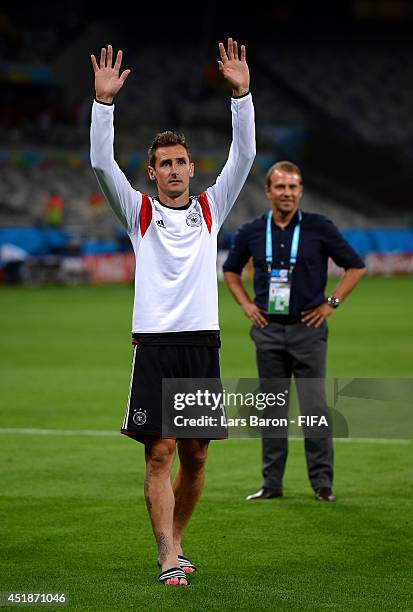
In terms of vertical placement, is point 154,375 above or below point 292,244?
below

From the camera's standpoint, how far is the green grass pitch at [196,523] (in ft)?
20.6

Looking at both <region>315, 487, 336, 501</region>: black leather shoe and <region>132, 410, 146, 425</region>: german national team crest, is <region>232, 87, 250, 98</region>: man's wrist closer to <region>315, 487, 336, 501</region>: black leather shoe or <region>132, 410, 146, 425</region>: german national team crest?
<region>132, 410, 146, 425</region>: german national team crest

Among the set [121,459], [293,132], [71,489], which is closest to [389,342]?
[121,459]

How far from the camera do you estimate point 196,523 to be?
8.06 metres

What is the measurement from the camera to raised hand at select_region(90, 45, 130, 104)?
634cm

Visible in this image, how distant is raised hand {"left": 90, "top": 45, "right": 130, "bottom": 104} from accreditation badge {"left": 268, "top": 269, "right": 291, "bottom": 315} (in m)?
2.96

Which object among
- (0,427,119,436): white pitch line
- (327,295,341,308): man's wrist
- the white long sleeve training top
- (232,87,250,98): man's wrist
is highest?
(232,87,250,98): man's wrist

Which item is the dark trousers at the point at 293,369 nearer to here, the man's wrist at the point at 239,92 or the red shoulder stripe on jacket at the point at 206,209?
the red shoulder stripe on jacket at the point at 206,209

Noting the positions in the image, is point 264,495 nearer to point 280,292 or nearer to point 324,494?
point 324,494

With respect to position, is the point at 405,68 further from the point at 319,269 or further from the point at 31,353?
the point at 319,269

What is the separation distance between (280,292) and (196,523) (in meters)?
1.92

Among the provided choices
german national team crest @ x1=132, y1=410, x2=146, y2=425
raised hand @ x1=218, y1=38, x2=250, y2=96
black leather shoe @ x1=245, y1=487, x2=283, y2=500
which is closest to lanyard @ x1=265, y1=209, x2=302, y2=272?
black leather shoe @ x1=245, y1=487, x2=283, y2=500

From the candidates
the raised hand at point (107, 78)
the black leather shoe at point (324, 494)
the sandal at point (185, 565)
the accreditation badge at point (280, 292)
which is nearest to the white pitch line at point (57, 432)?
the accreditation badge at point (280, 292)

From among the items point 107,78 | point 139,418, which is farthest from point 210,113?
point 139,418
